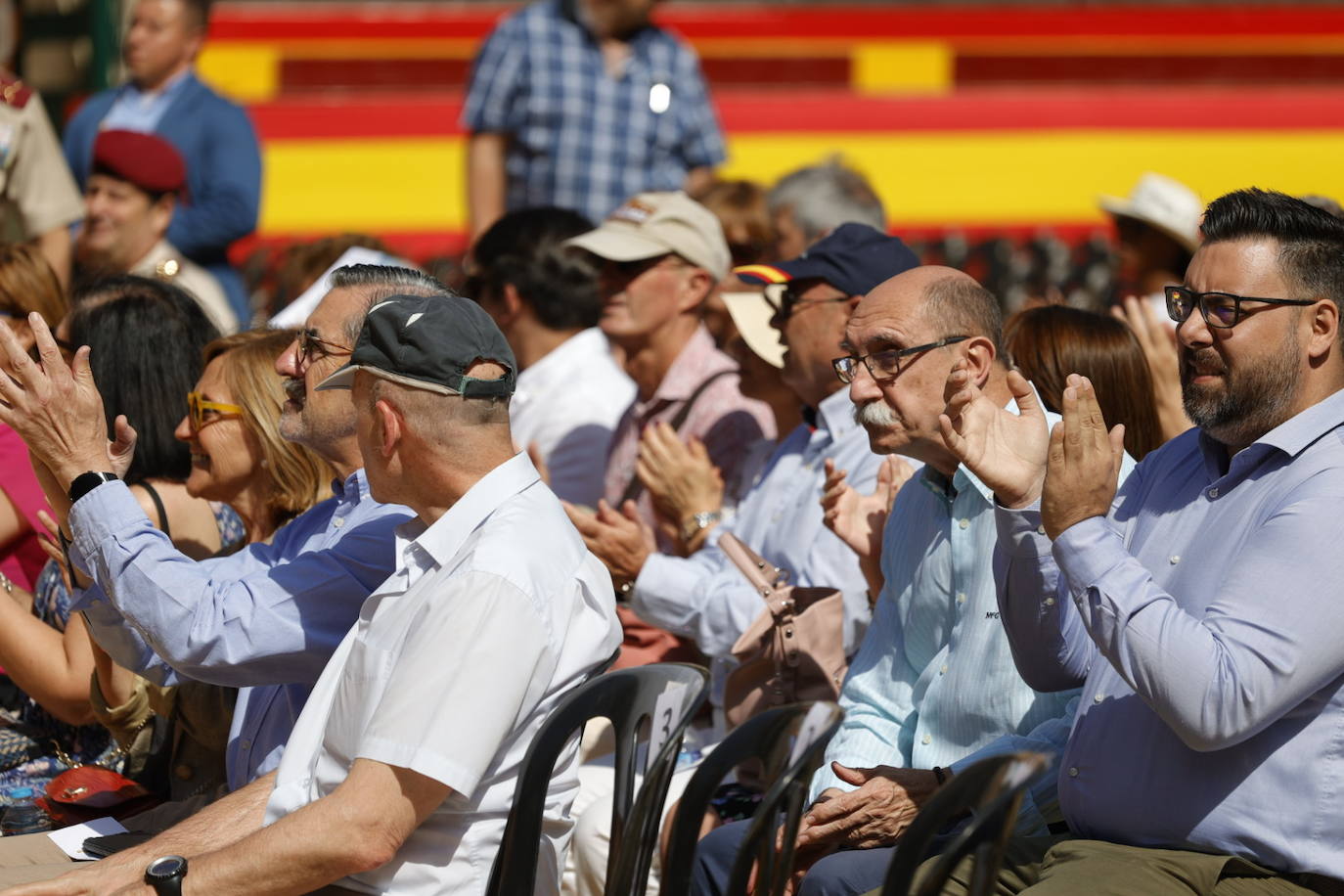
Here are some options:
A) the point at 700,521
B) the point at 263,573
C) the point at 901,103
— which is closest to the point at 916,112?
the point at 901,103

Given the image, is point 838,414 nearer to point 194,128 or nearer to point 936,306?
point 936,306

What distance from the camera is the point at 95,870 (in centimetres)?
288

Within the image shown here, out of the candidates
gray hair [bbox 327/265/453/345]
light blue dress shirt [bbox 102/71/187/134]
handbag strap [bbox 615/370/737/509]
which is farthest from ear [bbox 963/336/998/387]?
light blue dress shirt [bbox 102/71/187/134]

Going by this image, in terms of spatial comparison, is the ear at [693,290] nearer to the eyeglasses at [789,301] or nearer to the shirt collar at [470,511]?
the eyeglasses at [789,301]

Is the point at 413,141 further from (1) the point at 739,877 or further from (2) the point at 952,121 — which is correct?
(1) the point at 739,877

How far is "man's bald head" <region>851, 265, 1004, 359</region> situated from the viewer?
3.45 m

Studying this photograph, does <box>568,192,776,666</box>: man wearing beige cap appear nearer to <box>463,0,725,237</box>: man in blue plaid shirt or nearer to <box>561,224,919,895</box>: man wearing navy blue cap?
<box>561,224,919,895</box>: man wearing navy blue cap

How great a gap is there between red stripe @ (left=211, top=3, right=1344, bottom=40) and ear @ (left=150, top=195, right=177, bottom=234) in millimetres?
5890

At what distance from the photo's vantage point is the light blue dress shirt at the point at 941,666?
336cm

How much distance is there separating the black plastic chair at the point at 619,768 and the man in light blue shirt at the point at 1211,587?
0.67 metres

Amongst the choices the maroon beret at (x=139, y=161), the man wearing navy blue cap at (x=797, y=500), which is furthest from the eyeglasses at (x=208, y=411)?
the maroon beret at (x=139, y=161)

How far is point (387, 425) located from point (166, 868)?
80 centimetres

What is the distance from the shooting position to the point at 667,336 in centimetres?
530

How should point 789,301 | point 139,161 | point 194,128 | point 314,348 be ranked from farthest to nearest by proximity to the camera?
point 194,128
point 139,161
point 789,301
point 314,348
